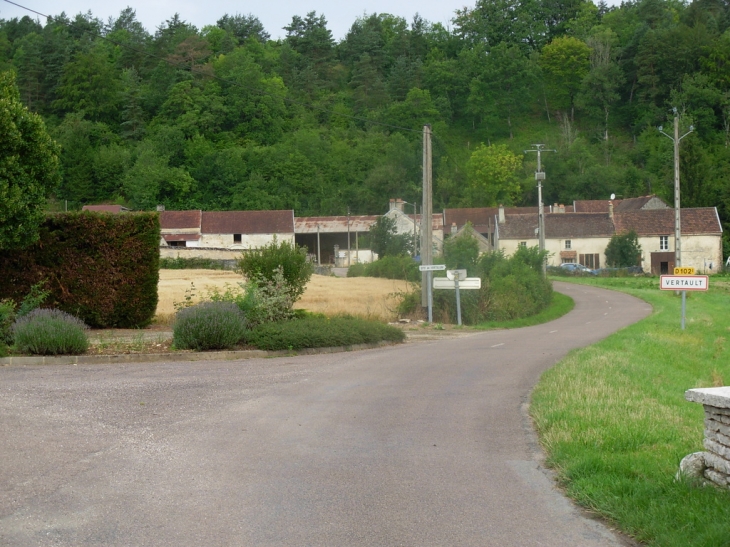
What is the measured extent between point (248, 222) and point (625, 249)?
3923cm

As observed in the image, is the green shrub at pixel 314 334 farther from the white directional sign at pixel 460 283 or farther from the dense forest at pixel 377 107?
the dense forest at pixel 377 107

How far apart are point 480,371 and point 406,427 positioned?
6074 millimetres

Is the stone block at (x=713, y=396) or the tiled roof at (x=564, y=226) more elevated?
the tiled roof at (x=564, y=226)

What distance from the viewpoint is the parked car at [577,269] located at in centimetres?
7994

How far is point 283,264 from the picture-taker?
2725 cm

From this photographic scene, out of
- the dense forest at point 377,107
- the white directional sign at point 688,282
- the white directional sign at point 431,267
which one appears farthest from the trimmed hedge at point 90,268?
the dense forest at point 377,107

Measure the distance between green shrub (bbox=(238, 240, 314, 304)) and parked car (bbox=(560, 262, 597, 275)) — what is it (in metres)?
56.5

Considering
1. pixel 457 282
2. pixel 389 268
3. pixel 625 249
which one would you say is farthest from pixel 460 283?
pixel 625 249

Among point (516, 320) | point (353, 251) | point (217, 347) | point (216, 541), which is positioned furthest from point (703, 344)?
point (353, 251)

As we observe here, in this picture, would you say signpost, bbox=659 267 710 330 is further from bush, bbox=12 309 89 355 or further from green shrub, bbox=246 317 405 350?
bush, bbox=12 309 89 355

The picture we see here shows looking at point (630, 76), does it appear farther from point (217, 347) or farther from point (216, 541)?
point (216, 541)

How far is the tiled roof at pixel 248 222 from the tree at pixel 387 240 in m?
16.2

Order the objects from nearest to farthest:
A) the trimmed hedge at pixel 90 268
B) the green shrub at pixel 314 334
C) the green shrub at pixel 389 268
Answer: the green shrub at pixel 314 334 → the trimmed hedge at pixel 90 268 → the green shrub at pixel 389 268

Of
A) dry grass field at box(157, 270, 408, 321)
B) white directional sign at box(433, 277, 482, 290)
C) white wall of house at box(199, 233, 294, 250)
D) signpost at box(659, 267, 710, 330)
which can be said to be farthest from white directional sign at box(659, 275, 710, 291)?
white wall of house at box(199, 233, 294, 250)
